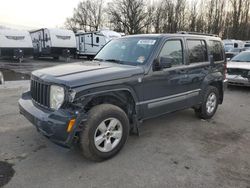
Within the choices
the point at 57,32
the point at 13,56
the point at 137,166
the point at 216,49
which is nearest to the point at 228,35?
the point at 57,32

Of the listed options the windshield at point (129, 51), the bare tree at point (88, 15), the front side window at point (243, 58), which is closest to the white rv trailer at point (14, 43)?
the front side window at point (243, 58)

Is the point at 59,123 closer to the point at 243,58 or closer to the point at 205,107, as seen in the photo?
the point at 205,107

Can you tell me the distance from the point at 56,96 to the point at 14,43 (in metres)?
17.9

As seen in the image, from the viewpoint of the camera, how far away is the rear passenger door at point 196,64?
4736 millimetres

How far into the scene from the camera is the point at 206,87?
5.30m

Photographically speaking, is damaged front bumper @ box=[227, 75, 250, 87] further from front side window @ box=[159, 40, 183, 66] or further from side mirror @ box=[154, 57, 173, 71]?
side mirror @ box=[154, 57, 173, 71]

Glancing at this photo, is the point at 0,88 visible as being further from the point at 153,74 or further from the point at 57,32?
the point at 57,32

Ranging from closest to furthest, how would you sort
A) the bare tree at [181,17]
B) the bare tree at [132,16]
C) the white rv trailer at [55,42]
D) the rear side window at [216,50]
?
1. the rear side window at [216,50]
2. the white rv trailer at [55,42]
3. the bare tree at [181,17]
4. the bare tree at [132,16]

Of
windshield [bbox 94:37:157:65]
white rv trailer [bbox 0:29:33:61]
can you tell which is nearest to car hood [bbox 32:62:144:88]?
windshield [bbox 94:37:157:65]

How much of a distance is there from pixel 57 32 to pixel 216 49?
61.0 ft

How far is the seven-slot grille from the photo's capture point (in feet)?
10.9

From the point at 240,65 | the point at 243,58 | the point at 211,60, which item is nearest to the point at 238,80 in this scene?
the point at 240,65

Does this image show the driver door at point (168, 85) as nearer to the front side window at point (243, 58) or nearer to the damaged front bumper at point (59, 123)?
the damaged front bumper at point (59, 123)

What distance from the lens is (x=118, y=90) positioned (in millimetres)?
3480
